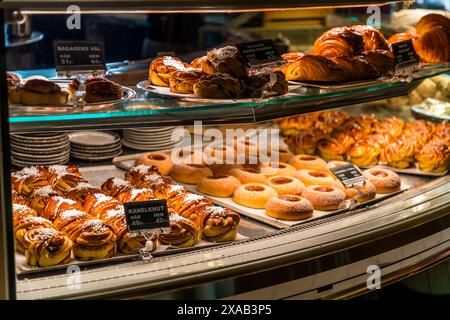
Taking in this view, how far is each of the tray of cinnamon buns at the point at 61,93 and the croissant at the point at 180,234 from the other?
1.59 feet

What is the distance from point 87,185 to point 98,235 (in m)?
0.51

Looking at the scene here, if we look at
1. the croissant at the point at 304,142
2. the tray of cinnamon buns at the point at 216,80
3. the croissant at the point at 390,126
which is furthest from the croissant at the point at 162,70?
the croissant at the point at 390,126

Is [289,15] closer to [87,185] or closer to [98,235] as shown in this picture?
[87,185]

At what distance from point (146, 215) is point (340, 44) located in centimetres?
125

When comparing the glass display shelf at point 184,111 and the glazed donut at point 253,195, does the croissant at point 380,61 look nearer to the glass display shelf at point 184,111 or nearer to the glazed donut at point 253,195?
the glass display shelf at point 184,111

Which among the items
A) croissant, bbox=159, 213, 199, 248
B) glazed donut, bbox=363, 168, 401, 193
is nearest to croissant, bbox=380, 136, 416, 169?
glazed donut, bbox=363, 168, 401, 193

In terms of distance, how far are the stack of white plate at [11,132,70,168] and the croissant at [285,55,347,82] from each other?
44.0 inches

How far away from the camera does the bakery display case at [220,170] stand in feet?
7.58

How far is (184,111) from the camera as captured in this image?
2.41m

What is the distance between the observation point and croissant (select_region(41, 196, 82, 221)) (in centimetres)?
264

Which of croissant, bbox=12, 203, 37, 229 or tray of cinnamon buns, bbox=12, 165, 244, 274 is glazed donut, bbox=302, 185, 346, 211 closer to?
tray of cinnamon buns, bbox=12, 165, 244, 274

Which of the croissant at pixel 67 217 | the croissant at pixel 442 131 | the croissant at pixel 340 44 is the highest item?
the croissant at pixel 340 44

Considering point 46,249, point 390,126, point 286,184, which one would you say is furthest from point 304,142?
point 46,249
